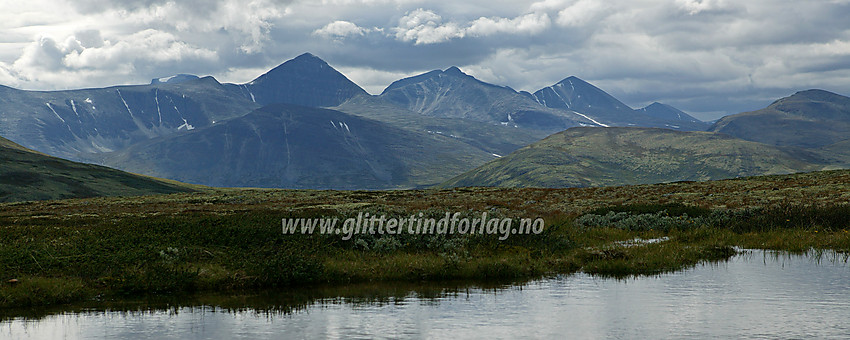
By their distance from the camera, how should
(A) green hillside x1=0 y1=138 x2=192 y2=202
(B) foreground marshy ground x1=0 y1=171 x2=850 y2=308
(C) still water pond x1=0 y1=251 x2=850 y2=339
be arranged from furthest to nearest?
(A) green hillside x1=0 y1=138 x2=192 y2=202, (B) foreground marshy ground x1=0 y1=171 x2=850 y2=308, (C) still water pond x1=0 y1=251 x2=850 y2=339

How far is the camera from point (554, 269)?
101ft

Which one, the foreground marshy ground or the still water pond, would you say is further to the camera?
the foreground marshy ground

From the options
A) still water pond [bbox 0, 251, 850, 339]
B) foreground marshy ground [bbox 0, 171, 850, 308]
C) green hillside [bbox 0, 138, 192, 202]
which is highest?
green hillside [bbox 0, 138, 192, 202]

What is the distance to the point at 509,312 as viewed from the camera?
21938 mm

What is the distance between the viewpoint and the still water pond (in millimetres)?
19438

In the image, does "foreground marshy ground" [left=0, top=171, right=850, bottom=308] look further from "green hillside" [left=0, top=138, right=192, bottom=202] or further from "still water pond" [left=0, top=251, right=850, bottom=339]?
"green hillside" [left=0, top=138, right=192, bottom=202]

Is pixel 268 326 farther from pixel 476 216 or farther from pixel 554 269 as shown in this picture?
pixel 476 216

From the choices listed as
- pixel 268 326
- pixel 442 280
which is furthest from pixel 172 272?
pixel 442 280

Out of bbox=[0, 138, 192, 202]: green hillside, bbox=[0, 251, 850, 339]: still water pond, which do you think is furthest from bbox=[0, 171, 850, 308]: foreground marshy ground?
bbox=[0, 138, 192, 202]: green hillside

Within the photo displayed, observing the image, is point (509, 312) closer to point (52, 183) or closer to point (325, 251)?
point (325, 251)

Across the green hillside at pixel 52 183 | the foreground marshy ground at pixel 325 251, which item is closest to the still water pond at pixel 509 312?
the foreground marshy ground at pixel 325 251

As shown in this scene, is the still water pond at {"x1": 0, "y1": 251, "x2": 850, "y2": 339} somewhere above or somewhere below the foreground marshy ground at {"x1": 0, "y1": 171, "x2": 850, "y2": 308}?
below

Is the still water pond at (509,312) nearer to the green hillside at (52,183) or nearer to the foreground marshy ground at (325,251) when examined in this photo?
the foreground marshy ground at (325,251)

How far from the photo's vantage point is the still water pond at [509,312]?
63.8 ft
